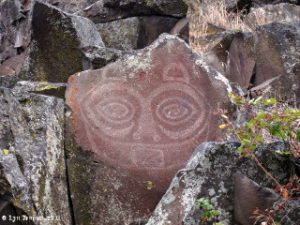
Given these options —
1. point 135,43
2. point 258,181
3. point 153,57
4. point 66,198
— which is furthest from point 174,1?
point 258,181

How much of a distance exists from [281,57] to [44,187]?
3223 mm

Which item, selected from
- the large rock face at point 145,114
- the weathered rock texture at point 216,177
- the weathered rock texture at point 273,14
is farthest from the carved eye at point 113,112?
the weathered rock texture at point 273,14

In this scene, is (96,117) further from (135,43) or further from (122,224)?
(135,43)

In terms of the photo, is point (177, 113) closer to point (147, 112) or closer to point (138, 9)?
point (147, 112)

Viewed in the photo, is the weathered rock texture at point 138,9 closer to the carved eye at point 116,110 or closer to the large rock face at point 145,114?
the large rock face at point 145,114

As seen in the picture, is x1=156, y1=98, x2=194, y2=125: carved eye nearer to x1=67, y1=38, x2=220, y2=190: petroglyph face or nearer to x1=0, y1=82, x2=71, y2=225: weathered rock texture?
x1=67, y1=38, x2=220, y2=190: petroglyph face

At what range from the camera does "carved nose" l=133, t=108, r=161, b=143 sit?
180 inches

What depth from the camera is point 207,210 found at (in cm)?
324

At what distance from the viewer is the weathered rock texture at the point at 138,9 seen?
8074 mm

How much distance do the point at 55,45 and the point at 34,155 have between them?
2.11m

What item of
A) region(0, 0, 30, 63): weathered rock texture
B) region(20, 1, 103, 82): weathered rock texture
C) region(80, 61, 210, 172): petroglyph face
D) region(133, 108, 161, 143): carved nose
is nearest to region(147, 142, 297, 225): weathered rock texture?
region(80, 61, 210, 172): petroglyph face

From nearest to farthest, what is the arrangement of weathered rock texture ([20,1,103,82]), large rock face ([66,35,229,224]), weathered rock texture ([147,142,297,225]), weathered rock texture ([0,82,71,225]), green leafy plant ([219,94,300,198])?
green leafy plant ([219,94,300,198]) → weathered rock texture ([147,142,297,225]) → weathered rock texture ([0,82,71,225]) → large rock face ([66,35,229,224]) → weathered rock texture ([20,1,103,82])

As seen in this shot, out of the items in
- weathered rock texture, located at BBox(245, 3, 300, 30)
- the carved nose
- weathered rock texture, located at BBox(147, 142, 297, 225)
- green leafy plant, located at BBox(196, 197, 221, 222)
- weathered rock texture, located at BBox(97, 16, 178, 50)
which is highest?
weathered rock texture, located at BBox(245, 3, 300, 30)

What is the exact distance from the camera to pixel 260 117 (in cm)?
315
